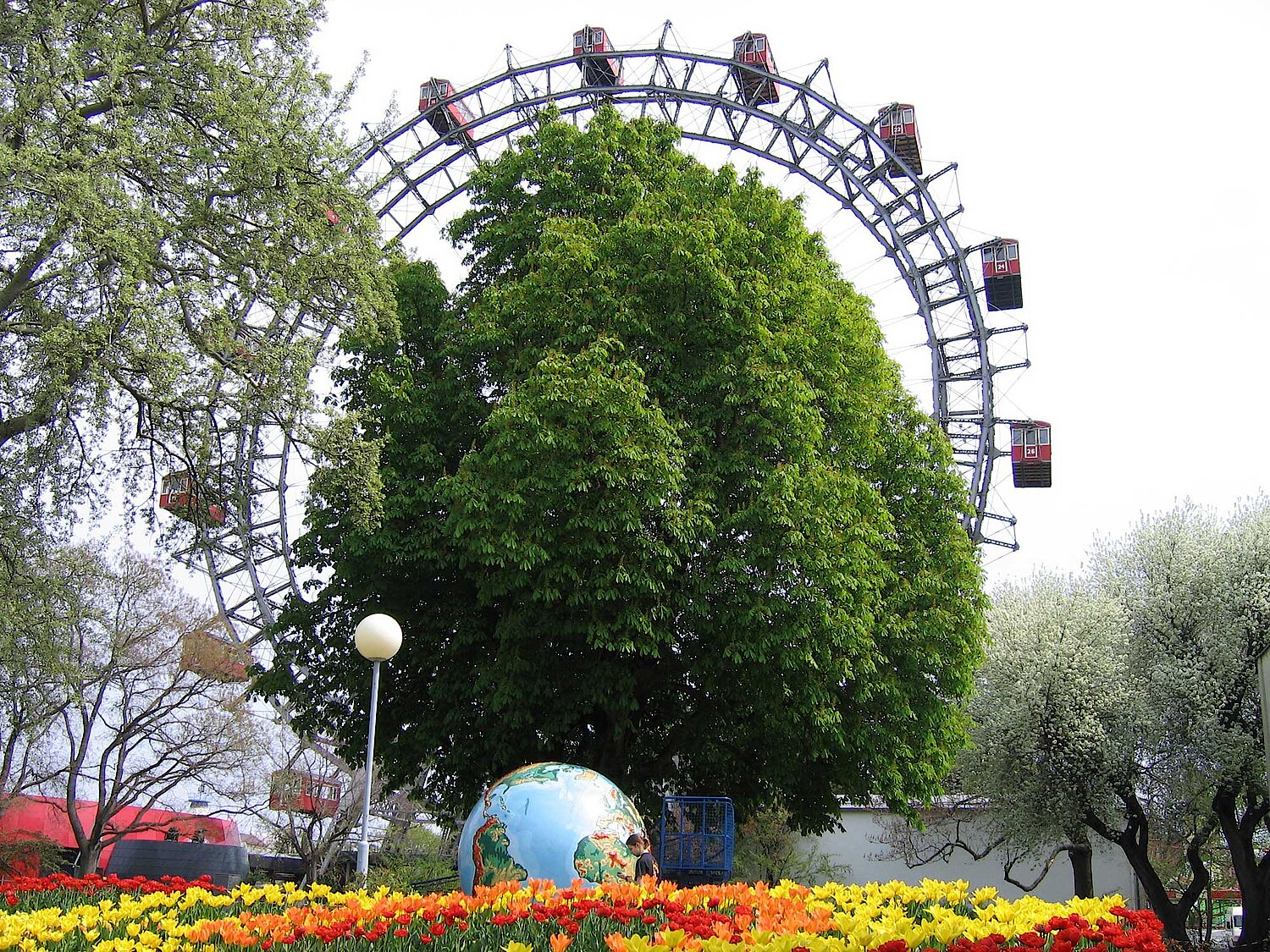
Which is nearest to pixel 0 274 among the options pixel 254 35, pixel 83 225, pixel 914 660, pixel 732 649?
pixel 83 225

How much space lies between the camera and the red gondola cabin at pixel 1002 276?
34.4 m

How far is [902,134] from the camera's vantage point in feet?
113

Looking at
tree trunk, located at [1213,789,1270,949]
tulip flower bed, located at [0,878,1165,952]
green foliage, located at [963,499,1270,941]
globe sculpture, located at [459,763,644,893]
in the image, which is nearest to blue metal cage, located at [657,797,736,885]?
globe sculpture, located at [459,763,644,893]

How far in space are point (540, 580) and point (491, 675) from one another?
82.4 inches

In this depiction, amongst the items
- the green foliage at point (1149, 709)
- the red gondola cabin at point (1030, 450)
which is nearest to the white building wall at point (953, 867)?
the green foliage at point (1149, 709)

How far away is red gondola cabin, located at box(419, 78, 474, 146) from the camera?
114 ft

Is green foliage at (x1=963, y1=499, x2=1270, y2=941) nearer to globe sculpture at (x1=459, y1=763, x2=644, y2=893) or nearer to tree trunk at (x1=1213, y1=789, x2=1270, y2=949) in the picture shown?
tree trunk at (x1=1213, y1=789, x2=1270, y2=949)

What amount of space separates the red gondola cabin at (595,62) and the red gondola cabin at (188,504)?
22.9 meters

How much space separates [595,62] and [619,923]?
3247 cm

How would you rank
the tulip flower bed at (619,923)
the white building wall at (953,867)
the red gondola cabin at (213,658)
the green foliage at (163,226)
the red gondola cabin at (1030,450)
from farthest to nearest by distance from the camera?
the white building wall at (953,867)
the red gondola cabin at (1030,450)
the red gondola cabin at (213,658)
the green foliage at (163,226)
the tulip flower bed at (619,923)

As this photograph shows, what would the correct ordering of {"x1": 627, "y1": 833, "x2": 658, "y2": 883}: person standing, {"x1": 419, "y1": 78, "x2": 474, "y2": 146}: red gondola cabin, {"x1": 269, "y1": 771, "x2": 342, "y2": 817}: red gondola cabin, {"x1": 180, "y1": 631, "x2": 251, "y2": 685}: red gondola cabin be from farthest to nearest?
{"x1": 419, "y1": 78, "x2": 474, "y2": 146}: red gondola cabin, {"x1": 269, "y1": 771, "x2": 342, "y2": 817}: red gondola cabin, {"x1": 180, "y1": 631, "x2": 251, "y2": 685}: red gondola cabin, {"x1": 627, "y1": 833, "x2": 658, "y2": 883}: person standing

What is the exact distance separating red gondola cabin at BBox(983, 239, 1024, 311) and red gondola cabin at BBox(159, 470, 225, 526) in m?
26.0

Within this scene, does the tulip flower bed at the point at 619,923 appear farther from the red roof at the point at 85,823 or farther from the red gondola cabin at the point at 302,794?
the red roof at the point at 85,823

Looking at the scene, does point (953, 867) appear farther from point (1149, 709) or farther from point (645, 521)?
point (645, 521)
